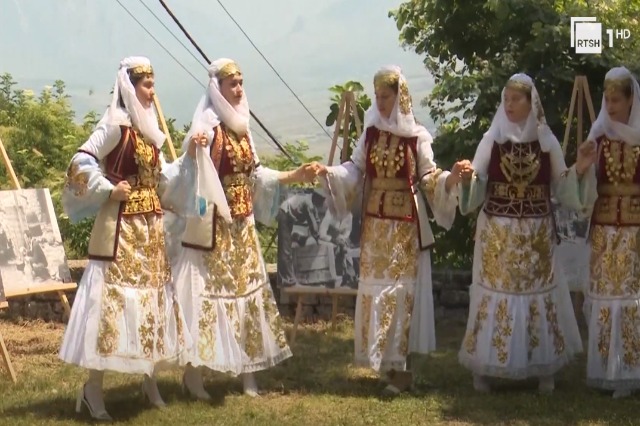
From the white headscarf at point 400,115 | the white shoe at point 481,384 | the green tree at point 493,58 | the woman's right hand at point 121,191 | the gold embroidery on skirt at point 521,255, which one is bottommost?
the white shoe at point 481,384

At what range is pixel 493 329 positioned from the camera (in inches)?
212

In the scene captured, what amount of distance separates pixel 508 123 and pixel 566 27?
2.36m

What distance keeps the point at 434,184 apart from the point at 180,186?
53.6 inches

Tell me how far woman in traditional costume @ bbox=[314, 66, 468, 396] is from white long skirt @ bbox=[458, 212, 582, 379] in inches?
11.7

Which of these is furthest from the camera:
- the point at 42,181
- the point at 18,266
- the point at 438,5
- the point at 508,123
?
the point at 42,181

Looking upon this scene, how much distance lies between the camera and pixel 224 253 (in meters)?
5.27

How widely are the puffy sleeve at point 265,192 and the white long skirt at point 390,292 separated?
0.54 metres

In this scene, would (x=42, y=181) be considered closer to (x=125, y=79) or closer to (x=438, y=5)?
(x=438, y=5)

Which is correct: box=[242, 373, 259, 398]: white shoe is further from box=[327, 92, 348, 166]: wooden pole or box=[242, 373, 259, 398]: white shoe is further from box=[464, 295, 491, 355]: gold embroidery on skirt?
box=[327, 92, 348, 166]: wooden pole

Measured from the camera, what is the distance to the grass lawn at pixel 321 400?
16.4ft

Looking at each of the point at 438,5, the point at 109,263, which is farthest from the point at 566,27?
the point at 109,263

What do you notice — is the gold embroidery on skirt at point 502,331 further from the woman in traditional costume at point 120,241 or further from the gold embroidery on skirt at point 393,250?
the woman in traditional costume at point 120,241

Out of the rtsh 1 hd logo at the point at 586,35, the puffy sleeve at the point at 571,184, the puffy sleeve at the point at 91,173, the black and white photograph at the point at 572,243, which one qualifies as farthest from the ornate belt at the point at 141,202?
the rtsh 1 hd logo at the point at 586,35

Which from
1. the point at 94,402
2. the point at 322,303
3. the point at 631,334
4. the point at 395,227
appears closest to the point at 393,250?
the point at 395,227
